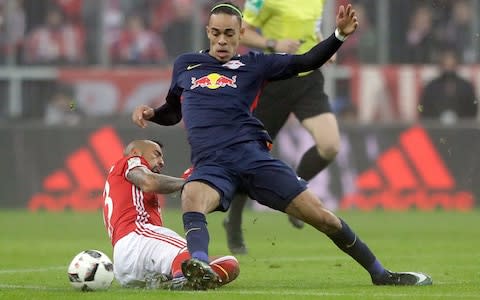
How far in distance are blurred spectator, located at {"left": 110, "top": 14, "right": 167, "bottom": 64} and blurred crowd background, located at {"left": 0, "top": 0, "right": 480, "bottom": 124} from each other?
2 cm

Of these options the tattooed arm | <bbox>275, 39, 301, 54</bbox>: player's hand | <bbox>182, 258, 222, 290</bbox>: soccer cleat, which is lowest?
<bbox>182, 258, 222, 290</bbox>: soccer cleat

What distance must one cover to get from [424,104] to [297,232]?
542 cm

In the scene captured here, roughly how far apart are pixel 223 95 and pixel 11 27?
12478mm

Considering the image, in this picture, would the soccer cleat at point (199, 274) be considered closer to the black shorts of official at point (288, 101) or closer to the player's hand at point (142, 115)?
the player's hand at point (142, 115)

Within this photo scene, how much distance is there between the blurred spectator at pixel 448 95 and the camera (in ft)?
65.7

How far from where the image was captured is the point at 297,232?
15461 millimetres

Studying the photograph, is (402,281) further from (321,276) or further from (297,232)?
(297,232)

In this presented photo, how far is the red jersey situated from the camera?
29.1ft

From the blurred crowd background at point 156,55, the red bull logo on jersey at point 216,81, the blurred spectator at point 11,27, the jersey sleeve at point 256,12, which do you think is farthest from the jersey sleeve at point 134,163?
the blurred spectator at point 11,27

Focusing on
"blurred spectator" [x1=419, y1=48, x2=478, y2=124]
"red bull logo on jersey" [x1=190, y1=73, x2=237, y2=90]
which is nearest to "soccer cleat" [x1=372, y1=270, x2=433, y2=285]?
"red bull logo on jersey" [x1=190, y1=73, x2=237, y2=90]

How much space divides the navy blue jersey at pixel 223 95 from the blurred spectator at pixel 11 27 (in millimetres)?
12008

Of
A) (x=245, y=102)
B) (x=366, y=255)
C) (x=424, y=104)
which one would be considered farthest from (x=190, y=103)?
(x=424, y=104)

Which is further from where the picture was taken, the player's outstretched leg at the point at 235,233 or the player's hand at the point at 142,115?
the player's outstretched leg at the point at 235,233

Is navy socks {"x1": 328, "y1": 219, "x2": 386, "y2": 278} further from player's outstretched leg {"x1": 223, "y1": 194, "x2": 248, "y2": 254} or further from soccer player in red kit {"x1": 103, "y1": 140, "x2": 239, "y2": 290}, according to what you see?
player's outstretched leg {"x1": 223, "y1": 194, "x2": 248, "y2": 254}
